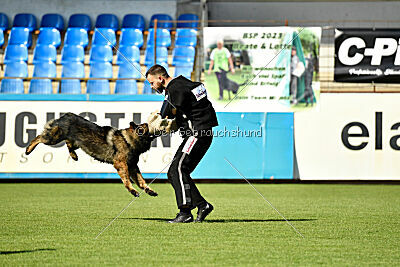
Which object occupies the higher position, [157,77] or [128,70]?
[128,70]

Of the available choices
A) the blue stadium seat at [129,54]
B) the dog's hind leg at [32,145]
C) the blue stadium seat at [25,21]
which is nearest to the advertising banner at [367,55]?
the blue stadium seat at [129,54]

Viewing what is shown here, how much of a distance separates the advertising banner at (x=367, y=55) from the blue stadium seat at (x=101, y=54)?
610 centimetres

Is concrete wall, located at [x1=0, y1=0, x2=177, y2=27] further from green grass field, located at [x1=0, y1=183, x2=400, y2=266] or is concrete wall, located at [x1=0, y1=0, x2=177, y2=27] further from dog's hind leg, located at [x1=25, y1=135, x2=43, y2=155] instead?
dog's hind leg, located at [x1=25, y1=135, x2=43, y2=155]

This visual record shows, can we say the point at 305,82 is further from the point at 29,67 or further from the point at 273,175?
the point at 29,67

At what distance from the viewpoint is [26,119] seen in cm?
1520

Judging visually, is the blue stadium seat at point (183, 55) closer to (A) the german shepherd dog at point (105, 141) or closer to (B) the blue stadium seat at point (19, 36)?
(B) the blue stadium seat at point (19, 36)

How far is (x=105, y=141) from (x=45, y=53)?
11.1 metres

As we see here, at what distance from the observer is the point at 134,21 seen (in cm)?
1973

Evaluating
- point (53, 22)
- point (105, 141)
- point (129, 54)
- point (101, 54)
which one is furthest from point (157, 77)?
point (53, 22)

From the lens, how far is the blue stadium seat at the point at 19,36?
19156 millimetres

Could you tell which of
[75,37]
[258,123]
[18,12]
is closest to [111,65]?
[75,37]

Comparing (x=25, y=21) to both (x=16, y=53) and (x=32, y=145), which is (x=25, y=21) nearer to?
(x=16, y=53)

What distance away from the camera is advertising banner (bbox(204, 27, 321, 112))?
15164 millimetres

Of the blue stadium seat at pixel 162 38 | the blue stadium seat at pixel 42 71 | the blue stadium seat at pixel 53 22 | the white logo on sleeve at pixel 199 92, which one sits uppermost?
the blue stadium seat at pixel 53 22
